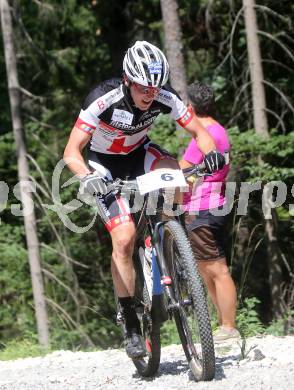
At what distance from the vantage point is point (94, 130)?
5.44 meters

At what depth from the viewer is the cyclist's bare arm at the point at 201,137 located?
18.1ft

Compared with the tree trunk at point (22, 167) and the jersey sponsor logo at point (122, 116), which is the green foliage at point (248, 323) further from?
the tree trunk at point (22, 167)

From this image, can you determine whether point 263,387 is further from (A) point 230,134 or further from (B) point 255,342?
(A) point 230,134

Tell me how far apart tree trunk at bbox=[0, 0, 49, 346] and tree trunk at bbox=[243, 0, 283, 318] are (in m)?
4.49

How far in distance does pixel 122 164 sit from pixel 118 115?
0.42m

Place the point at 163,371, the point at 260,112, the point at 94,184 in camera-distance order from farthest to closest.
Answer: the point at 260,112 < the point at 163,371 < the point at 94,184

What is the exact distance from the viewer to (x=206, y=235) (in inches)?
270

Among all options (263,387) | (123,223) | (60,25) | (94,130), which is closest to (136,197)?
(123,223)

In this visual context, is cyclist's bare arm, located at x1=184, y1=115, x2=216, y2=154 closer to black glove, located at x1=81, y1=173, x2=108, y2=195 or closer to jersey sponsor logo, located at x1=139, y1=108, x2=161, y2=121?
jersey sponsor logo, located at x1=139, y1=108, x2=161, y2=121

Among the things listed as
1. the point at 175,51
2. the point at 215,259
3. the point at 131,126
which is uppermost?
the point at 175,51

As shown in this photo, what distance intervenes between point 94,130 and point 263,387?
2.04 meters

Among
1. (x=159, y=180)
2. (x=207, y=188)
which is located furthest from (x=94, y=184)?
(x=207, y=188)

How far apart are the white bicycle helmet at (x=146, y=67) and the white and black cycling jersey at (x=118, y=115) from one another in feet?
0.86

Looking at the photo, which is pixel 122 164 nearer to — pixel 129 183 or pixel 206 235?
pixel 129 183
